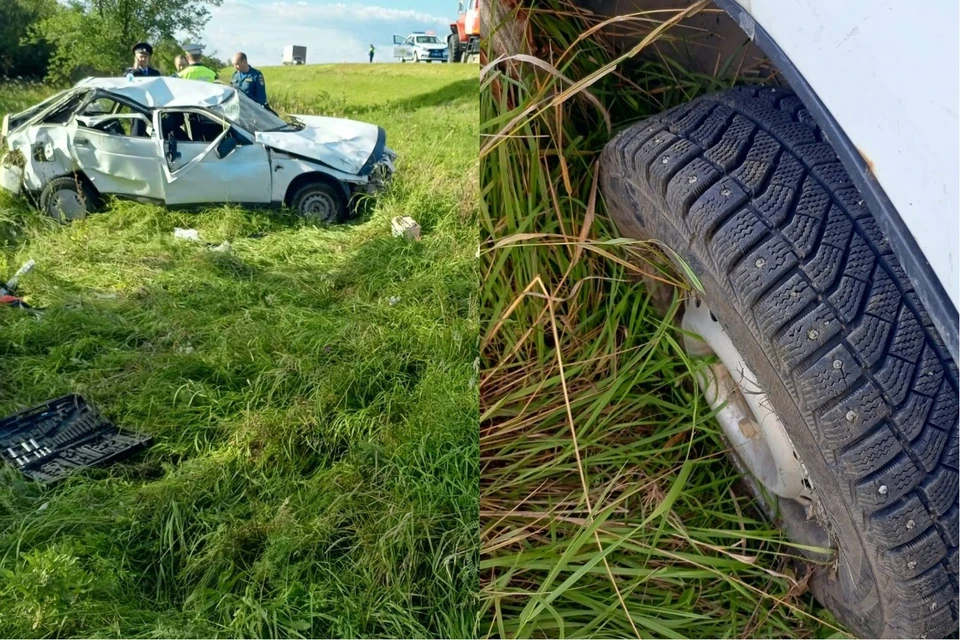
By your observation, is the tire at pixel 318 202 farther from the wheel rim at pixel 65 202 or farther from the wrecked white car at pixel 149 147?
the wheel rim at pixel 65 202

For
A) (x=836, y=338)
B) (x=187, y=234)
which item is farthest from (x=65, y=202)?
(x=836, y=338)

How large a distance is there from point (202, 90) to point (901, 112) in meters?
1.20

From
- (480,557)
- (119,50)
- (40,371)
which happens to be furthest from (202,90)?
(480,557)

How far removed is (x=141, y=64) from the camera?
1471 millimetres

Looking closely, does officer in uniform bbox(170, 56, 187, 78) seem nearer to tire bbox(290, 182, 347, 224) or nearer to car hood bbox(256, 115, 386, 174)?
car hood bbox(256, 115, 386, 174)

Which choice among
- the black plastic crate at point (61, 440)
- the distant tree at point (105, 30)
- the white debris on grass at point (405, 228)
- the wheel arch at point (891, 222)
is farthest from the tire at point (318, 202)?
the wheel arch at point (891, 222)

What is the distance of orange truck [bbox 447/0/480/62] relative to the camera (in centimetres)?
149

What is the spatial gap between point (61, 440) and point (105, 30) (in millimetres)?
793

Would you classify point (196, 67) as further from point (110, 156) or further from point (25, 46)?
point (25, 46)

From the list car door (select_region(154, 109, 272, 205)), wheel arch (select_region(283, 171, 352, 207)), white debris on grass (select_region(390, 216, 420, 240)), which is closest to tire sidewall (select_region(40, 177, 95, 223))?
car door (select_region(154, 109, 272, 205))

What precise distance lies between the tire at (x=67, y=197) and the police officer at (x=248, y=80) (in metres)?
0.35

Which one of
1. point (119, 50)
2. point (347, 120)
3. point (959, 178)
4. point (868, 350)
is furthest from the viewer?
point (347, 120)

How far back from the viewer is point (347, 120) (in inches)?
62.2

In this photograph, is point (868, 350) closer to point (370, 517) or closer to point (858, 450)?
point (858, 450)
